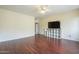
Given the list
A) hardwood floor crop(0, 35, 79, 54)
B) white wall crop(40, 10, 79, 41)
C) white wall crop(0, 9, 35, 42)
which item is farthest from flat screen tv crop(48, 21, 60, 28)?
hardwood floor crop(0, 35, 79, 54)

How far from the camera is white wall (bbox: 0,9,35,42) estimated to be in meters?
6.00

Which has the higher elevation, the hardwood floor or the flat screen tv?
Answer: the flat screen tv

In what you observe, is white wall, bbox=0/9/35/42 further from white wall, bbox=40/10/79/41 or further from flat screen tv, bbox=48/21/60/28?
white wall, bbox=40/10/79/41

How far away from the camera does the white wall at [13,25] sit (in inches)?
236

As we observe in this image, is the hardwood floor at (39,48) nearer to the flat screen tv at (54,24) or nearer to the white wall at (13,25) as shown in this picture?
the white wall at (13,25)

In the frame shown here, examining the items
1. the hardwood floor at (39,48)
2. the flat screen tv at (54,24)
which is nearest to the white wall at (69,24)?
the flat screen tv at (54,24)

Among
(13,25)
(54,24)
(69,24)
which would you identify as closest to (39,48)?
(13,25)

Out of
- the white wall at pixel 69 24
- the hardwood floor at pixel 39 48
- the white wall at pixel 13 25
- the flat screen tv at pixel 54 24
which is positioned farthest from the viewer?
the flat screen tv at pixel 54 24

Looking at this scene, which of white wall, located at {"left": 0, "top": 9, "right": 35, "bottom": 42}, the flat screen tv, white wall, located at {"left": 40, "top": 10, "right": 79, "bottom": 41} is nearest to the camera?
white wall, located at {"left": 0, "top": 9, "right": 35, "bottom": 42}

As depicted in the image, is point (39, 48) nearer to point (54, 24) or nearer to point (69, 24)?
point (69, 24)

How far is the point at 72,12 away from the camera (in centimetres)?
675

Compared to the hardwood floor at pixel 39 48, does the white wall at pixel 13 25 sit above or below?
above
